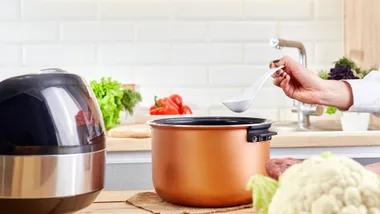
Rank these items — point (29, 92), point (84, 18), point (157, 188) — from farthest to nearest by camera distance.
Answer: point (84, 18) → point (157, 188) → point (29, 92)

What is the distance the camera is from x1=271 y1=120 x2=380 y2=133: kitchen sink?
7.23 feet

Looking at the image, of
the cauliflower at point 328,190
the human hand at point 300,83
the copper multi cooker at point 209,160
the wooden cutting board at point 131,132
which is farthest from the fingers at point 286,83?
the cauliflower at point 328,190

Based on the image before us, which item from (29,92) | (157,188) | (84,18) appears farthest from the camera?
(84,18)

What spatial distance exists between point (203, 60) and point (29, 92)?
158 cm

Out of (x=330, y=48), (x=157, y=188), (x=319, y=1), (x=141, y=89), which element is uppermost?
(x=319, y=1)

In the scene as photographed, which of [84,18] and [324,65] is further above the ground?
[84,18]

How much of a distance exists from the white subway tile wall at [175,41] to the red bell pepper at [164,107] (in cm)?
15

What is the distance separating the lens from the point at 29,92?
78 centimetres

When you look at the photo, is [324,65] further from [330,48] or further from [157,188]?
[157,188]

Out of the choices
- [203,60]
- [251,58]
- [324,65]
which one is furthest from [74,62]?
[324,65]

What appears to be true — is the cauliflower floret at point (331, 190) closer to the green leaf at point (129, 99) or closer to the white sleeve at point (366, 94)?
the white sleeve at point (366, 94)

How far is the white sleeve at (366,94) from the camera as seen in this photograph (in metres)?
1.65

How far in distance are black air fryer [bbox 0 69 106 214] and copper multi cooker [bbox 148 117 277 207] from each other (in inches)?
5.3

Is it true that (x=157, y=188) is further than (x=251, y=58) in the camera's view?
No
